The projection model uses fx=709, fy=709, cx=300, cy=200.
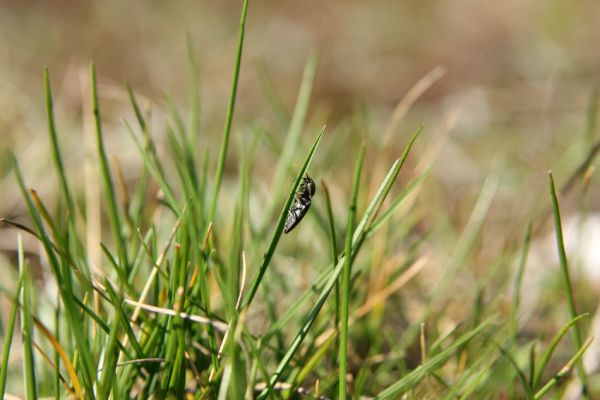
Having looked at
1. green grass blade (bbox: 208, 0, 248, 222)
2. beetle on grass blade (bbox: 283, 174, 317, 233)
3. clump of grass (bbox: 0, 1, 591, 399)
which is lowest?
clump of grass (bbox: 0, 1, 591, 399)

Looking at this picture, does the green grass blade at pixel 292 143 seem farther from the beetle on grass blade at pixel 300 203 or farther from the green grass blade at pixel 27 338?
the green grass blade at pixel 27 338

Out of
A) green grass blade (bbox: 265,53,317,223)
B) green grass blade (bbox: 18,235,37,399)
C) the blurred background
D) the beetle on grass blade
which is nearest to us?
green grass blade (bbox: 18,235,37,399)

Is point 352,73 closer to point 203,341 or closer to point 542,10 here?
point 542,10

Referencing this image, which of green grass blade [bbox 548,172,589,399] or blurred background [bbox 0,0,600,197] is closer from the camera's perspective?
green grass blade [bbox 548,172,589,399]

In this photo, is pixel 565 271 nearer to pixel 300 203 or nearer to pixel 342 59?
pixel 300 203

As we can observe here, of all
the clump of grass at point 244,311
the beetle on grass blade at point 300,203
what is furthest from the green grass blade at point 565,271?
the beetle on grass blade at point 300,203

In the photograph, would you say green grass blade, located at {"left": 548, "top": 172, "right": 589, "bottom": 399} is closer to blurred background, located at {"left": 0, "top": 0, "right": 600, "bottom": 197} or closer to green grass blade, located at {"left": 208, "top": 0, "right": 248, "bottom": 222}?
green grass blade, located at {"left": 208, "top": 0, "right": 248, "bottom": 222}

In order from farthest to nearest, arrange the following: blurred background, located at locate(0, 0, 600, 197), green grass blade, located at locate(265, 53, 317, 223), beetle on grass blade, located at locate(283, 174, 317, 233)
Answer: blurred background, located at locate(0, 0, 600, 197) → green grass blade, located at locate(265, 53, 317, 223) → beetle on grass blade, located at locate(283, 174, 317, 233)

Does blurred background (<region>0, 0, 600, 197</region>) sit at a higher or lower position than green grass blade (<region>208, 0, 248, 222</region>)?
lower

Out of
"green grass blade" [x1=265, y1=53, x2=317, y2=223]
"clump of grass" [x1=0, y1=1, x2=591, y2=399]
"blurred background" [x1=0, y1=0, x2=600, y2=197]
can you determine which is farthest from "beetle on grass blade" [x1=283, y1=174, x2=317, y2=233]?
"blurred background" [x1=0, y1=0, x2=600, y2=197]
